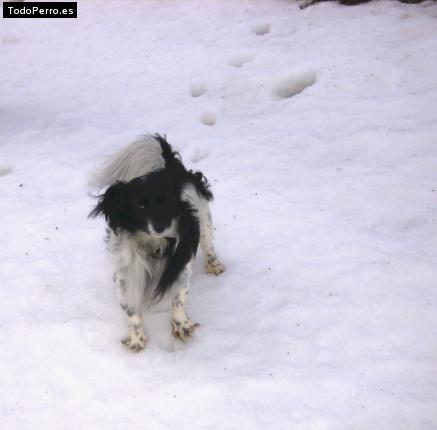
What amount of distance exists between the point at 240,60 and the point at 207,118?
1.26 m

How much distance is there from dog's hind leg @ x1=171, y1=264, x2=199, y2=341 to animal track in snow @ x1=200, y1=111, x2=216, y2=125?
3005 mm

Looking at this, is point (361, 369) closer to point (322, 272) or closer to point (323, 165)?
point (322, 272)

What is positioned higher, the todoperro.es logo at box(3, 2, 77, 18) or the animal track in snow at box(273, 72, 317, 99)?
the todoperro.es logo at box(3, 2, 77, 18)

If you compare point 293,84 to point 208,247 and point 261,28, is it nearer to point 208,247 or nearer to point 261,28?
point 261,28

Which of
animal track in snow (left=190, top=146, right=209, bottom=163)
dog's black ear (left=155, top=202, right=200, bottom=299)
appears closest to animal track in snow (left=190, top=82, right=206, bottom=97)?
animal track in snow (left=190, top=146, right=209, bottom=163)

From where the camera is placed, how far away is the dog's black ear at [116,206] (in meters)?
3.13

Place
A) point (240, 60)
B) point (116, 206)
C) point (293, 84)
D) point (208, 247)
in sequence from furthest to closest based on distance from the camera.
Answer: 1. point (240, 60)
2. point (293, 84)
3. point (208, 247)
4. point (116, 206)

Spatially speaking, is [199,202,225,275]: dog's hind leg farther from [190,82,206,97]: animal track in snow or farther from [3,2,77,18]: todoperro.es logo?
[3,2,77,18]: todoperro.es logo

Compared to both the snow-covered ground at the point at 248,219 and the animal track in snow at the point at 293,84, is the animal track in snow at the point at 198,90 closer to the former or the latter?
the snow-covered ground at the point at 248,219

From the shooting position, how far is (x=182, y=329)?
3.65 metres

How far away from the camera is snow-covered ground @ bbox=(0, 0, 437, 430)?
3.23 m

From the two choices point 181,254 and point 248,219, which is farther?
point 248,219

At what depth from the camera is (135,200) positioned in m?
3.07

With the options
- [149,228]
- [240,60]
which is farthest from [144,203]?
[240,60]
